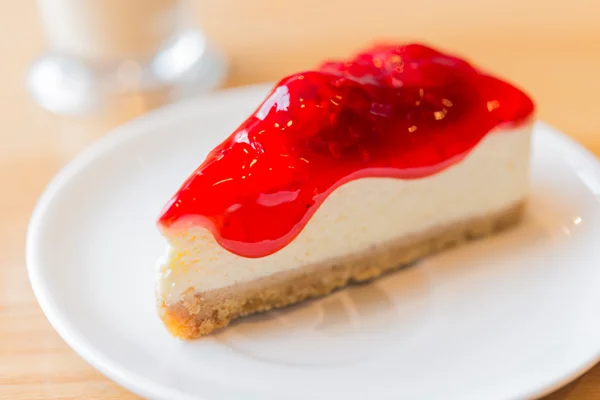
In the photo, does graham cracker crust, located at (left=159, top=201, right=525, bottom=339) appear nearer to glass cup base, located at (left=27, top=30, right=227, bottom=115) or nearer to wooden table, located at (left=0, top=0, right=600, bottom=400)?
wooden table, located at (left=0, top=0, right=600, bottom=400)

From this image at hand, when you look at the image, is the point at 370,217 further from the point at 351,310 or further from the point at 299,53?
the point at 299,53

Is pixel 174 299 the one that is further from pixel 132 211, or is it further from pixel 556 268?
pixel 556 268

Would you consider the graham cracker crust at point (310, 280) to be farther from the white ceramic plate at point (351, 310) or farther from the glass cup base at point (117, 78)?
the glass cup base at point (117, 78)

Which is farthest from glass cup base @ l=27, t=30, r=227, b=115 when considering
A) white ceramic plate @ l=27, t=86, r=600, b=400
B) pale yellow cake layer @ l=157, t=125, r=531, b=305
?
pale yellow cake layer @ l=157, t=125, r=531, b=305

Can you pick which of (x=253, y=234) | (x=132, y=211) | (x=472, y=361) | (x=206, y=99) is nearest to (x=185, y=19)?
(x=206, y=99)

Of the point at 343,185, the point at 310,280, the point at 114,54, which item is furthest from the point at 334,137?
the point at 114,54

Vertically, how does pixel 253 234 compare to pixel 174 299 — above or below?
above
